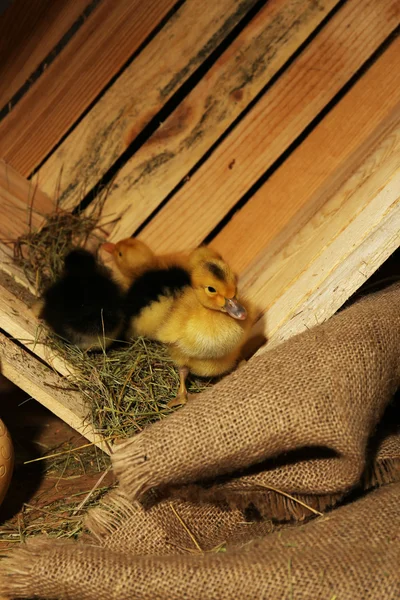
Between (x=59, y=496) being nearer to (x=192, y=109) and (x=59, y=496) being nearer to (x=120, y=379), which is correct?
(x=120, y=379)

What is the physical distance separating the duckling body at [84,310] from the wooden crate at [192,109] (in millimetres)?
394

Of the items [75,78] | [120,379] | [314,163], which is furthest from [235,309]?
[75,78]

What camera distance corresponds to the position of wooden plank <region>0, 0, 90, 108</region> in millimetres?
2436

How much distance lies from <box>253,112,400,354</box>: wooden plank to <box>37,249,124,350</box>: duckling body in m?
0.42

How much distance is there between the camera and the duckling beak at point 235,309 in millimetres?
1890

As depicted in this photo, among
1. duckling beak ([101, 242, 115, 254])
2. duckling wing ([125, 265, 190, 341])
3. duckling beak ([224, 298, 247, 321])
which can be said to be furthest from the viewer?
duckling beak ([101, 242, 115, 254])

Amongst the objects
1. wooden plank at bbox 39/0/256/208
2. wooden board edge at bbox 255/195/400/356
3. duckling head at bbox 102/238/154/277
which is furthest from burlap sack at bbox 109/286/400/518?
wooden plank at bbox 39/0/256/208

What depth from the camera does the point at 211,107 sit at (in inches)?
98.9

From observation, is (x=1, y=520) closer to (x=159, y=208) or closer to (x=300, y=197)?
(x=159, y=208)

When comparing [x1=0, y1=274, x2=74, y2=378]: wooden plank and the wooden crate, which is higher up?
the wooden crate

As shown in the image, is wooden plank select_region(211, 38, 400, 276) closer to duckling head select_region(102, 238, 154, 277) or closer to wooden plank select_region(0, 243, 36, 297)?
duckling head select_region(102, 238, 154, 277)

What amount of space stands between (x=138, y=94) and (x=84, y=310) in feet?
2.80

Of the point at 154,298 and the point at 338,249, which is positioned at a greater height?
the point at 338,249

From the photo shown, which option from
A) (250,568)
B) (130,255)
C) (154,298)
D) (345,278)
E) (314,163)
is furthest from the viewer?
(314,163)
